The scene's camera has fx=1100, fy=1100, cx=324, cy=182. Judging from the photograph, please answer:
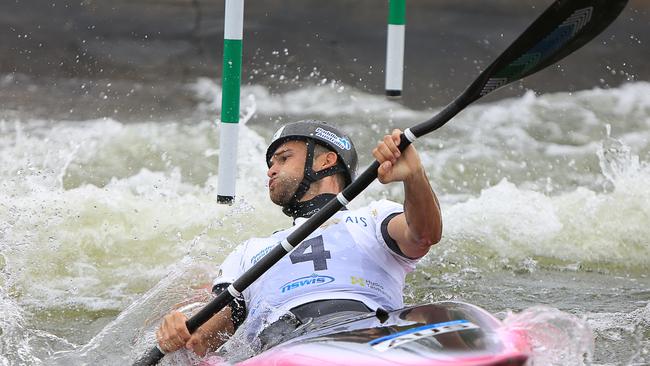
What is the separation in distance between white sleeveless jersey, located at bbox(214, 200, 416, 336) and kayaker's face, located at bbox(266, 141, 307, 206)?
170mm

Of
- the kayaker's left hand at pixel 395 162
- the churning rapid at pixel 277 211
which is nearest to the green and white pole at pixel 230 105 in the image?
the churning rapid at pixel 277 211

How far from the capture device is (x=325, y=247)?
382cm

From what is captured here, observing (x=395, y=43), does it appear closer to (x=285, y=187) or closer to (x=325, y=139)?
(x=325, y=139)

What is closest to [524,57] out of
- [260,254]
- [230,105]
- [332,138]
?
[332,138]

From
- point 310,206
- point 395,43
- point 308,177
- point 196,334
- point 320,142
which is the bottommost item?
point 196,334

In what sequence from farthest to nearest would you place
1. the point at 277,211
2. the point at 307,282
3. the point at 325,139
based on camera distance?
the point at 277,211 < the point at 325,139 < the point at 307,282

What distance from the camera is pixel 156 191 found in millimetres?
7141

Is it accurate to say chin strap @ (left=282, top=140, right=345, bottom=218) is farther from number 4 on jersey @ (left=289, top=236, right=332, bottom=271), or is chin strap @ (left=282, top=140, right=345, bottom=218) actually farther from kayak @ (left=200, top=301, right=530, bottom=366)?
kayak @ (left=200, top=301, right=530, bottom=366)

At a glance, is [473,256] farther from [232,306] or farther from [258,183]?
[232,306]

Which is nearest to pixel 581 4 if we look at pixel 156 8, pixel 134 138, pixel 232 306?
pixel 232 306

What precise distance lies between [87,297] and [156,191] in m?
1.55

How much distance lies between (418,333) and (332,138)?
1.24 meters

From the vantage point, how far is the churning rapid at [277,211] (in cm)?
516

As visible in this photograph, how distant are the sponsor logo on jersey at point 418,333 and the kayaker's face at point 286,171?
1060 millimetres
